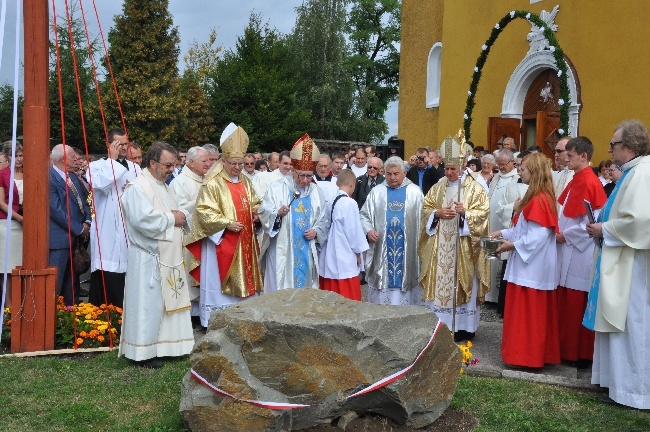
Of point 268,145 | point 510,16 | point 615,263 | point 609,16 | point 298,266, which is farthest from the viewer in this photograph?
point 268,145

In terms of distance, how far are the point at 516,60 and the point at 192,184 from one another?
9.29m

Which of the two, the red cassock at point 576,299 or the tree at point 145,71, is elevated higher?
the tree at point 145,71

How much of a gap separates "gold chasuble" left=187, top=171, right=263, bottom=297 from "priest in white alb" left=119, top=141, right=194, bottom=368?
993 millimetres

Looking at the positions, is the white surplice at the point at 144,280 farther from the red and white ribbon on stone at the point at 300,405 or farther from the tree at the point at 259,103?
the tree at the point at 259,103

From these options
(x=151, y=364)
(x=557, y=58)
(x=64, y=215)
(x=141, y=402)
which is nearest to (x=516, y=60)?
(x=557, y=58)

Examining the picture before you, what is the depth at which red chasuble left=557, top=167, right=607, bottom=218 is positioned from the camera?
6246mm

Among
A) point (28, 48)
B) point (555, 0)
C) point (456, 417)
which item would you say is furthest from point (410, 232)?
point (555, 0)

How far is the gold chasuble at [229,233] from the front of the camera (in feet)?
24.1

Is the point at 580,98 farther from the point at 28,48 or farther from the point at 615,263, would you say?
the point at 28,48

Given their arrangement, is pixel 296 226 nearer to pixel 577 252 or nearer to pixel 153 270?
pixel 153 270

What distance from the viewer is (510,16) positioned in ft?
43.5

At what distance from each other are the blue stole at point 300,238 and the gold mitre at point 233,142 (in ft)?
3.11

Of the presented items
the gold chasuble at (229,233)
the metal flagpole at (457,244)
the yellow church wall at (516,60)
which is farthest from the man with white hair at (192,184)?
the yellow church wall at (516,60)

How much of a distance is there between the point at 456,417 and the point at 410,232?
2.99 m
